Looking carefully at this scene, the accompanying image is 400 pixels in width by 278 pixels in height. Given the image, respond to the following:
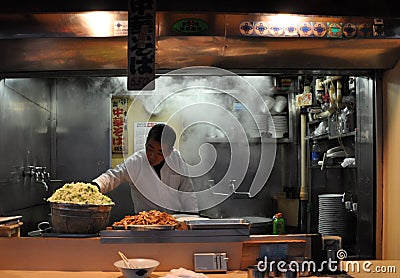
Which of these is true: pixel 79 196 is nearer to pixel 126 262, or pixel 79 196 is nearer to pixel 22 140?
pixel 126 262

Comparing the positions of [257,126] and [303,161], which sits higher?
[257,126]

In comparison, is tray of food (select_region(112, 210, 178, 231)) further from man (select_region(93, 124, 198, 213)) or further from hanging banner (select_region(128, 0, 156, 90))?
man (select_region(93, 124, 198, 213))

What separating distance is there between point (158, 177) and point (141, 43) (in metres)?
1.70

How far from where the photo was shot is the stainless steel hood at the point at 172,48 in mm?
3154

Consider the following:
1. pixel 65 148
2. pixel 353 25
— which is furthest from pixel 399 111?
pixel 65 148

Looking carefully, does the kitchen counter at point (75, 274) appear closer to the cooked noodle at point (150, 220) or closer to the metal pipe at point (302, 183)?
the cooked noodle at point (150, 220)

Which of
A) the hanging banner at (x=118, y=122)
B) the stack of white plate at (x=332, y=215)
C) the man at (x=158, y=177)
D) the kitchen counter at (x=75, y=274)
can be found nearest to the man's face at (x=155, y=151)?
the man at (x=158, y=177)

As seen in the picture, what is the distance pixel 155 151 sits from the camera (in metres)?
4.34

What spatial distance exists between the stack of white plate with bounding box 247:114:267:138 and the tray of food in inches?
101

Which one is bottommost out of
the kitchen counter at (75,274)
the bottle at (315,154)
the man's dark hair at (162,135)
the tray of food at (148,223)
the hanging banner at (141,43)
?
the kitchen counter at (75,274)

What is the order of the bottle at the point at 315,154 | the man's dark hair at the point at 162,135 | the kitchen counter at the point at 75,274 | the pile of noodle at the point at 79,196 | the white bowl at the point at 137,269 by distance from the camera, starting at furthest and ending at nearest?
the bottle at the point at 315,154 → the man's dark hair at the point at 162,135 → the pile of noodle at the point at 79,196 → the kitchen counter at the point at 75,274 → the white bowl at the point at 137,269

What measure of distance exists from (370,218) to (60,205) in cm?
241

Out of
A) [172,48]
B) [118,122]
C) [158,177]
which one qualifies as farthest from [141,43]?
[118,122]

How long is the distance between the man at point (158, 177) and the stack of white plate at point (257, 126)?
106 centimetres
